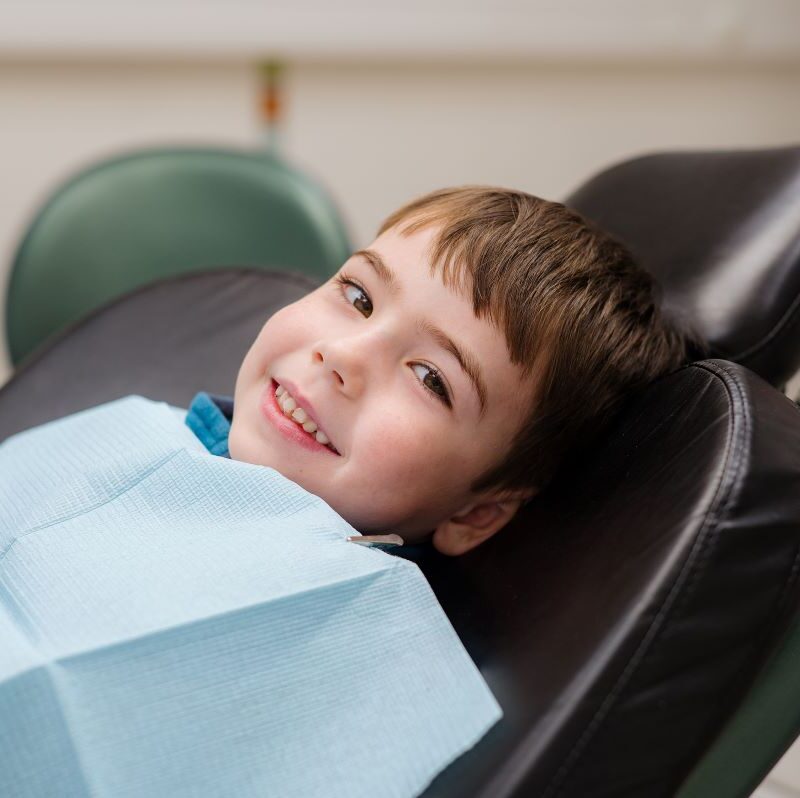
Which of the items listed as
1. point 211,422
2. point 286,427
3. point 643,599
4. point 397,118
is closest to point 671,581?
point 643,599

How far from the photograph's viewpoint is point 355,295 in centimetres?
90

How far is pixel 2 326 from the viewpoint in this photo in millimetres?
1615

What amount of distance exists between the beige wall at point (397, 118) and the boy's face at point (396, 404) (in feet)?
4.59

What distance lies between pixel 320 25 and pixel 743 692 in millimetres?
1836

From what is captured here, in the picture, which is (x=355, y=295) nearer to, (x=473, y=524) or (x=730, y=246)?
(x=473, y=524)

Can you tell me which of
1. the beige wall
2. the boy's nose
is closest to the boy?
the boy's nose

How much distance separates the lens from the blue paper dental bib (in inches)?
25.3

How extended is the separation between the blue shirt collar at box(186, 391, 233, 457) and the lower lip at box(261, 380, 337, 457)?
0.23 feet

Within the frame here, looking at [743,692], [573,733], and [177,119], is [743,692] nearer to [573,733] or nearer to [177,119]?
[573,733]

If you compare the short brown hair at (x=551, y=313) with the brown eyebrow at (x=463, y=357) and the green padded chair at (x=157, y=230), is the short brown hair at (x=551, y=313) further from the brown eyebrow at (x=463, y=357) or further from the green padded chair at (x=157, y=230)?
the green padded chair at (x=157, y=230)

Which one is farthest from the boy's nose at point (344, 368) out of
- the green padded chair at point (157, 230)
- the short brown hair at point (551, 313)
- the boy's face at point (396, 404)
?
the green padded chair at point (157, 230)

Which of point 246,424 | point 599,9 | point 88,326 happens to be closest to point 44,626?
point 246,424

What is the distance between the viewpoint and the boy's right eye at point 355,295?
89 cm

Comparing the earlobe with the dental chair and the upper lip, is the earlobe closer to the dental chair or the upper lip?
the dental chair
